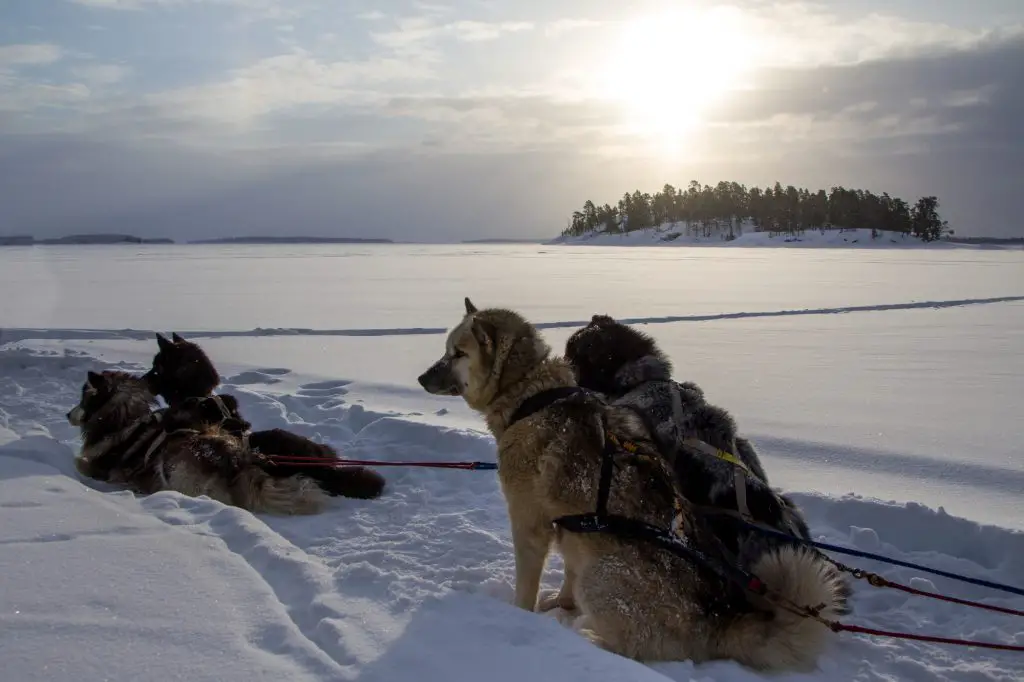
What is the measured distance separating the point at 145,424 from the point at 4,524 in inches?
104

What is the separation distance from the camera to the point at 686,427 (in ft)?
13.7

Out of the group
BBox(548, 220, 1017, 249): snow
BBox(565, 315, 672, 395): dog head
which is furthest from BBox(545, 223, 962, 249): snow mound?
BBox(565, 315, 672, 395): dog head

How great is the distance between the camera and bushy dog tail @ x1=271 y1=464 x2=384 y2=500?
5.55 meters

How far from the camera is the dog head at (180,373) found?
21.3 feet

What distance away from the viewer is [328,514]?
17.6ft

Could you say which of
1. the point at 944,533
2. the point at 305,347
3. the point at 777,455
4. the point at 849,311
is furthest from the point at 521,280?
the point at 944,533

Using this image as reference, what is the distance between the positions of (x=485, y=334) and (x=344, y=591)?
59.5 inches

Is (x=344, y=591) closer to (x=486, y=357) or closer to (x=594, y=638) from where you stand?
(x=594, y=638)

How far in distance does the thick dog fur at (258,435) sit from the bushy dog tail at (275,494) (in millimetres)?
141

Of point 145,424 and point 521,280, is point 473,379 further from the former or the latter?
point 521,280

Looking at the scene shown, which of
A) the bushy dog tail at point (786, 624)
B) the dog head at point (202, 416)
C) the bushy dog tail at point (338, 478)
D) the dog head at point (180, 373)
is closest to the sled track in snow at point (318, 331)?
the dog head at point (180, 373)

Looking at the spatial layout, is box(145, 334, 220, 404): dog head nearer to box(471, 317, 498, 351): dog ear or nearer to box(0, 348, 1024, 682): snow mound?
box(0, 348, 1024, 682): snow mound

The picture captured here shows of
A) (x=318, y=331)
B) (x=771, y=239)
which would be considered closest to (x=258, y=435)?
(x=318, y=331)

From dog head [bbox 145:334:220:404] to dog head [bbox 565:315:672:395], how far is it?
3497 mm
